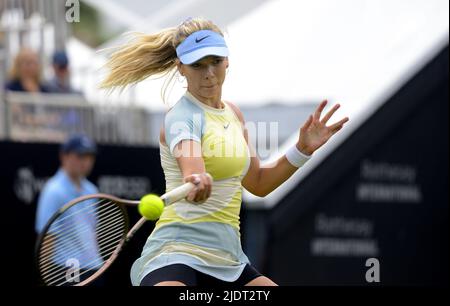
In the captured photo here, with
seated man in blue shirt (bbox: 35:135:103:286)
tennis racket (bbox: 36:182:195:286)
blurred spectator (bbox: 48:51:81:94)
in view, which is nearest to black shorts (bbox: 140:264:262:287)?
tennis racket (bbox: 36:182:195:286)

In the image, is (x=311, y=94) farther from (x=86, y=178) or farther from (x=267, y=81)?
(x=86, y=178)

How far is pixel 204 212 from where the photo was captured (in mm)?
4832

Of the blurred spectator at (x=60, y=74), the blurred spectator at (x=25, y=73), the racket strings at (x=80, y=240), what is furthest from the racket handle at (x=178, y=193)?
the blurred spectator at (x=60, y=74)

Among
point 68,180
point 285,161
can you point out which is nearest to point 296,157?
point 285,161

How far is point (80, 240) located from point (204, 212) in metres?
3.11

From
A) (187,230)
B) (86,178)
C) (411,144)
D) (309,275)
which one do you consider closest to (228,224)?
(187,230)

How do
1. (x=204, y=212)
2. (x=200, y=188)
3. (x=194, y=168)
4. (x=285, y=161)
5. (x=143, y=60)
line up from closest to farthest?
(x=200, y=188)
(x=194, y=168)
(x=204, y=212)
(x=143, y=60)
(x=285, y=161)

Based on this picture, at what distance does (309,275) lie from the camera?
33.5 ft

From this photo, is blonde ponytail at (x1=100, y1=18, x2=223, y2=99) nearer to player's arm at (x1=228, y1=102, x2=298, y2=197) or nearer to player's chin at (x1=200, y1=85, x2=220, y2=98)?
player's chin at (x1=200, y1=85, x2=220, y2=98)

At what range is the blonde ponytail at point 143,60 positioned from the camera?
16.6ft

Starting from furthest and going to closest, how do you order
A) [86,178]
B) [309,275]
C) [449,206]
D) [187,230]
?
[449,206] < [309,275] < [86,178] < [187,230]

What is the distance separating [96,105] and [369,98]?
2448mm

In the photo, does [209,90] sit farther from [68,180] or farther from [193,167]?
[68,180]

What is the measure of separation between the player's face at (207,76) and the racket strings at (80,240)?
658 mm
